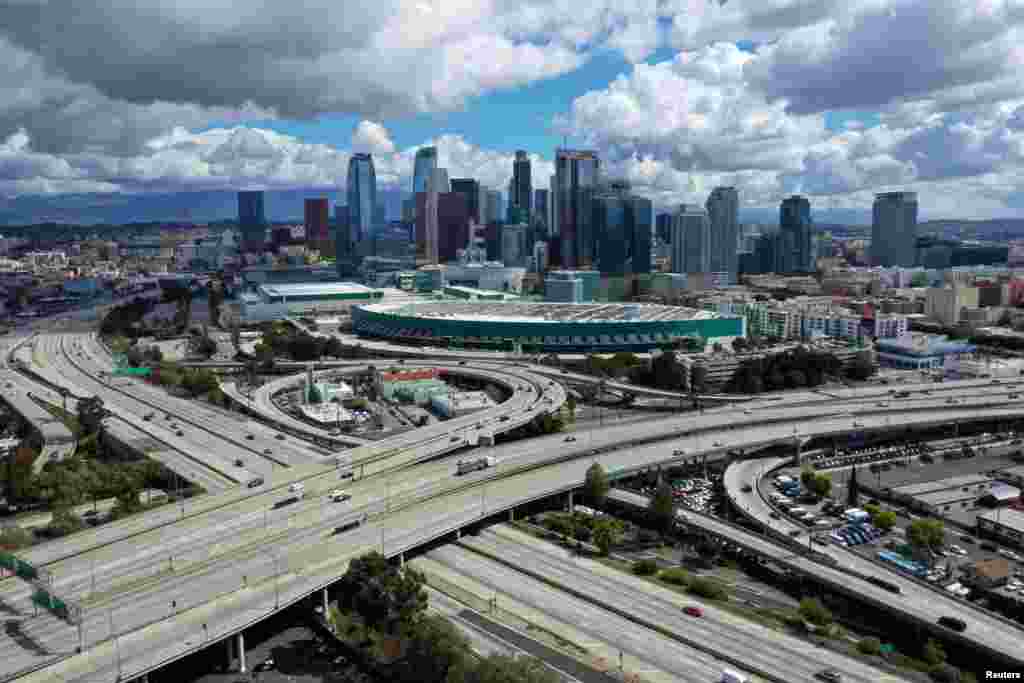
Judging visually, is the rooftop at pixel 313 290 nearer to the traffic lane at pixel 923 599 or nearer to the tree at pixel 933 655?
the traffic lane at pixel 923 599

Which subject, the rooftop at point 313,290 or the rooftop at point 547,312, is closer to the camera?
the rooftop at point 547,312

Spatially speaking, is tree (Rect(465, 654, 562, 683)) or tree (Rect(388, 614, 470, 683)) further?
tree (Rect(388, 614, 470, 683))

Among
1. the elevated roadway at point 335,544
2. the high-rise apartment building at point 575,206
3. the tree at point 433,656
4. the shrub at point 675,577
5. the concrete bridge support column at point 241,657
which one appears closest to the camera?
the tree at point 433,656

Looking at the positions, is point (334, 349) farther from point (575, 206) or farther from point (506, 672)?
point (575, 206)

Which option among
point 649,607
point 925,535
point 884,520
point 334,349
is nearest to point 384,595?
point 649,607

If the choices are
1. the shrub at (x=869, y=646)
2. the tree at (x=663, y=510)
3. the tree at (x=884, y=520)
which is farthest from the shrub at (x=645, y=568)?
the tree at (x=884, y=520)

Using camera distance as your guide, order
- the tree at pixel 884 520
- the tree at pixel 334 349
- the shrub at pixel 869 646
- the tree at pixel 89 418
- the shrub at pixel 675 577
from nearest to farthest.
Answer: the shrub at pixel 869 646 → the shrub at pixel 675 577 → the tree at pixel 884 520 → the tree at pixel 89 418 → the tree at pixel 334 349

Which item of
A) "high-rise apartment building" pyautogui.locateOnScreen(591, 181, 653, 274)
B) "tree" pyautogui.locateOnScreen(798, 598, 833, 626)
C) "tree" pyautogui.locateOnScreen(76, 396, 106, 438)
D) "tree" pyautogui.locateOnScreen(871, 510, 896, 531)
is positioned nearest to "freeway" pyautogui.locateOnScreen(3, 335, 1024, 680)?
"tree" pyautogui.locateOnScreen(871, 510, 896, 531)

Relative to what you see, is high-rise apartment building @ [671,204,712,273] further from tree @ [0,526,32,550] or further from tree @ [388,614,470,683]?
tree @ [388,614,470,683]
